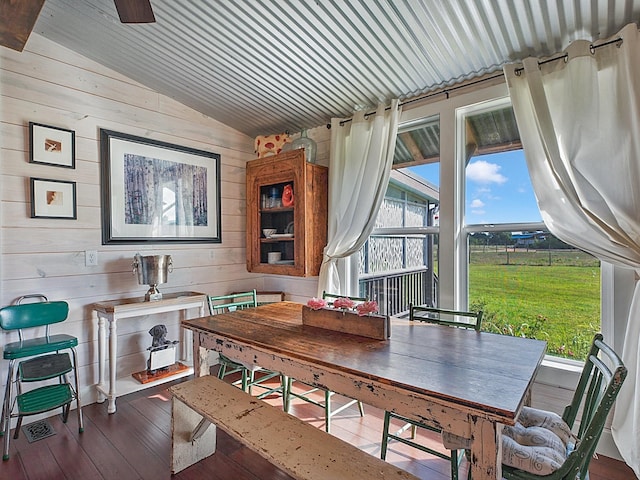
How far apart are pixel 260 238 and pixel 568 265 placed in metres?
2.53

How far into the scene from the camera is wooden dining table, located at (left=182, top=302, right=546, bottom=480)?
1101mm

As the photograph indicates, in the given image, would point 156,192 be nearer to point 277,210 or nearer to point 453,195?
point 277,210

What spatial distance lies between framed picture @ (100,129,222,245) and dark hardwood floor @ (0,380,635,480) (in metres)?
1.40

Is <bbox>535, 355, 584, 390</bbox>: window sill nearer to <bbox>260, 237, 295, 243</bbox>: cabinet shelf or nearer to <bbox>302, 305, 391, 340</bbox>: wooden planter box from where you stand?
<bbox>302, 305, 391, 340</bbox>: wooden planter box

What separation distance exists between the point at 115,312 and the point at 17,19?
1.85 meters

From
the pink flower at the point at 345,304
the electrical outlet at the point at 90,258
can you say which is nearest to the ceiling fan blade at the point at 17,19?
the electrical outlet at the point at 90,258

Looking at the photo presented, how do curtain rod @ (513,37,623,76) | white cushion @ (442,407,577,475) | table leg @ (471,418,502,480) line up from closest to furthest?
table leg @ (471,418,502,480) → white cushion @ (442,407,577,475) → curtain rod @ (513,37,623,76)

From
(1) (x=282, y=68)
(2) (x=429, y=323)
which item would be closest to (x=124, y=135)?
(1) (x=282, y=68)

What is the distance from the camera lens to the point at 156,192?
3.12 m

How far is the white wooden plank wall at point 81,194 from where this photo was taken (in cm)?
241

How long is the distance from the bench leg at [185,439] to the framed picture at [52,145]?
1940 millimetres

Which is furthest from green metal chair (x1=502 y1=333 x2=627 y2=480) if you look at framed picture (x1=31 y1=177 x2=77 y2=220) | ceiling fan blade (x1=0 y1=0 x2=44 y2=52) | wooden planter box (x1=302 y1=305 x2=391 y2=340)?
framed picture (x1=31 y1=177 x2=77 y2=220)

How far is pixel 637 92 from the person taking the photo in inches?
70.4

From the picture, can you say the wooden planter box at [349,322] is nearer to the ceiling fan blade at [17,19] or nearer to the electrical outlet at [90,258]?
the electrical outlet at [90,258]
